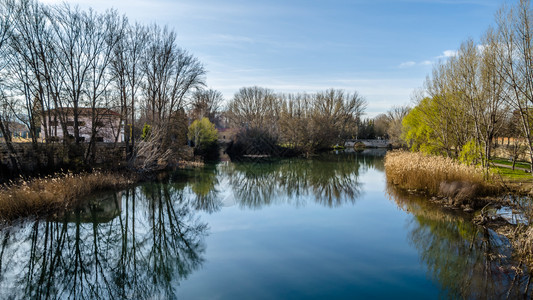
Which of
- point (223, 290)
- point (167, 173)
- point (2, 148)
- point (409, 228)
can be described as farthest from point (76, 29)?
point (409, 228)

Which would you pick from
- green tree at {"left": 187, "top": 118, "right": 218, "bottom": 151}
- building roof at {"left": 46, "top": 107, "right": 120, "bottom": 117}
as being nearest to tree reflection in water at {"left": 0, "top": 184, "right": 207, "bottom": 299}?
building roof at {"left": 46, "top": 107, "right": 120, "bottom": 117}

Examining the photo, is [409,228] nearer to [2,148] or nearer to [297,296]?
[297,296]

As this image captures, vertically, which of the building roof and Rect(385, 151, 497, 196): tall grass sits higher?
the building roof

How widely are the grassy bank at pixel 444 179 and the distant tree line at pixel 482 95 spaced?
125cm

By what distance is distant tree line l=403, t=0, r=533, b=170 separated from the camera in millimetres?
9047

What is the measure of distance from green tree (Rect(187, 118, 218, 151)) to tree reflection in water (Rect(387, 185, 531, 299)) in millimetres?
23814

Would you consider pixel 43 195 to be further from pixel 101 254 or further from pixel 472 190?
pixel 472 190

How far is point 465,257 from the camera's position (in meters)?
7.43

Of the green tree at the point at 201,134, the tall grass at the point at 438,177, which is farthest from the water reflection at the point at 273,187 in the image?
the green tree at the point at 201,134

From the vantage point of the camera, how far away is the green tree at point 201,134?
31.9m

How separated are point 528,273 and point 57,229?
36.8 ft

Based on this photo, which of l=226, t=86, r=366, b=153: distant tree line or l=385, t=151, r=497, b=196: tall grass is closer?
l=385, t=151, r=497, b=196: tall grass

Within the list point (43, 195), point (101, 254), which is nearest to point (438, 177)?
point (101, 254)

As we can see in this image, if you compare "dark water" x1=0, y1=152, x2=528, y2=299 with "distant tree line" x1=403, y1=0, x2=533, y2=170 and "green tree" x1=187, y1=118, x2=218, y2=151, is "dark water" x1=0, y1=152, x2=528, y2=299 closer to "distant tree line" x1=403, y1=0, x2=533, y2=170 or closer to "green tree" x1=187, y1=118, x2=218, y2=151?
"distant tree line" x1=403, y1=0, x2=533, y2=170
